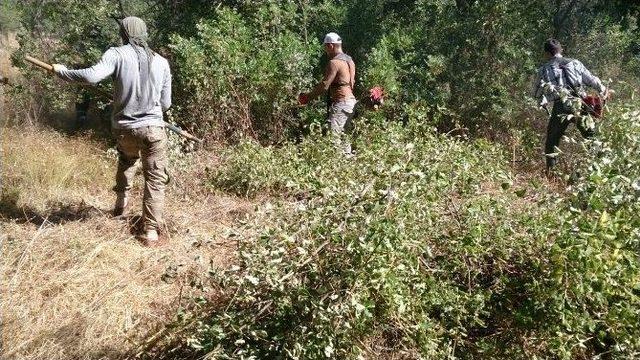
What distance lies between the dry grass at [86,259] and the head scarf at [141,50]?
1084 mm

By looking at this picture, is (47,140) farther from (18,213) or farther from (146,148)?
(146,148)

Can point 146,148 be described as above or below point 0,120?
above

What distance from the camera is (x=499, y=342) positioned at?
2914mm

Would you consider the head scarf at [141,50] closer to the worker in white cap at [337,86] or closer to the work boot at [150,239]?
the work boot at [150,239]

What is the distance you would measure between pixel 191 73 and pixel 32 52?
9.23 ft

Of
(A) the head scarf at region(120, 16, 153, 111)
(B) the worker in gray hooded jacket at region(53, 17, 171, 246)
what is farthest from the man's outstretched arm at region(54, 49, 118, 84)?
(A) the head scarf at region(120, 16, 153, 111)

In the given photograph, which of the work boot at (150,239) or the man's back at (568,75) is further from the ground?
the man's back at (568,75)

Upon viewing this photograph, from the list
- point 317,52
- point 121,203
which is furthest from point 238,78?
point 121,203

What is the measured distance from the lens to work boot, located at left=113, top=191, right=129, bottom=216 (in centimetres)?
495

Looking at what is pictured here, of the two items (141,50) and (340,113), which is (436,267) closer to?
(141,50)

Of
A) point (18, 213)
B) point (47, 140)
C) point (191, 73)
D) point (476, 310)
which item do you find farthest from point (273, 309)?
point (47, 140)

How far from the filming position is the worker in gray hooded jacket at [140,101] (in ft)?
14.5

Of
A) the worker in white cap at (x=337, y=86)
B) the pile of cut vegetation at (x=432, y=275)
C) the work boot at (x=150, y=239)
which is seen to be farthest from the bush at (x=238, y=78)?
the pile of cut vegetation at (x=432, y=275)

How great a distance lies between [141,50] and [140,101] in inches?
15.2
